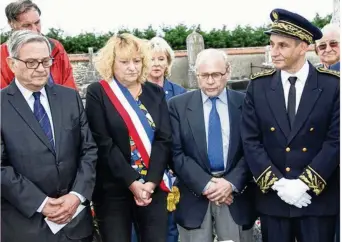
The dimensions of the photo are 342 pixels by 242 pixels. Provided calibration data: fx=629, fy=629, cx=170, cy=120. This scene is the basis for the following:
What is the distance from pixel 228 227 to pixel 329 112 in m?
0.95

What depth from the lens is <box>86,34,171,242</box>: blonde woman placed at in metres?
3.75

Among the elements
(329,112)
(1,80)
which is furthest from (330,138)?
(1,80)

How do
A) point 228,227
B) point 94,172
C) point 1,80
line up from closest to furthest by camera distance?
point 94,172 < point 228,227 < point 1,80

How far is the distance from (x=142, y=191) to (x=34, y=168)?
2.19 ft

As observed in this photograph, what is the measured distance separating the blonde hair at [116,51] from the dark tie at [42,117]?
0.49 meters

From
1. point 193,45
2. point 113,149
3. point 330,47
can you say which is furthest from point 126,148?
point 193,45

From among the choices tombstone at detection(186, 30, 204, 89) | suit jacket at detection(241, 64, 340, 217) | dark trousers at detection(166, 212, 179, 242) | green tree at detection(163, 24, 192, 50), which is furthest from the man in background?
green tree at detection(163, 24, 192, 50)

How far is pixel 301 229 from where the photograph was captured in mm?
3750

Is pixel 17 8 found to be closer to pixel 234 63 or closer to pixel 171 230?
pixel 171 230

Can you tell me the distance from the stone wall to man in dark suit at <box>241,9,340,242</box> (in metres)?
13.5

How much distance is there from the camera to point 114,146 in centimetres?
377

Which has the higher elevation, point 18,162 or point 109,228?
A: point 18,162

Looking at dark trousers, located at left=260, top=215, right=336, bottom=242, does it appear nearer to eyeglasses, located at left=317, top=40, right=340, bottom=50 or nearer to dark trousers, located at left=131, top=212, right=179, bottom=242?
dark trousers, located at left=131, top=212, right=179, bottom=242

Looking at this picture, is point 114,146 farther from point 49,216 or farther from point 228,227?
point 228,227
